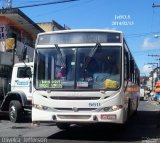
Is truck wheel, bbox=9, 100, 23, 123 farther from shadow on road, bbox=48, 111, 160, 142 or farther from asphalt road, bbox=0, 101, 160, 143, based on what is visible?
shadow on road, bbox=48, 111, 160, 142

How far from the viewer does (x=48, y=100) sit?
13.7 m

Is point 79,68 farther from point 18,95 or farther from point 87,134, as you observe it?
point 18,95

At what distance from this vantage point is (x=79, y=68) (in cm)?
1379

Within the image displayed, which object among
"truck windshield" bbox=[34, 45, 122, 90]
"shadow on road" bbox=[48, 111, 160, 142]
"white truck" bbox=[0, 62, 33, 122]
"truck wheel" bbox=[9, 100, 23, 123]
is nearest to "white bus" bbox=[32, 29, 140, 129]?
"truck windshield" bbox=[34, 45, 122, 90]

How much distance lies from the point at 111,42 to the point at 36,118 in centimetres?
313

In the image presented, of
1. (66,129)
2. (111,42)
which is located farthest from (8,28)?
(111,42)

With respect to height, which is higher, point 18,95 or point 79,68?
point 79,68

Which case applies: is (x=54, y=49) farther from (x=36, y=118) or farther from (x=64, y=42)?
(x=36, y=118)

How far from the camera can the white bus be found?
43.9 feet

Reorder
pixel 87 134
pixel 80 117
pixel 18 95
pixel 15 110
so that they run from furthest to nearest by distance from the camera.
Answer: pixel 18 95, pixel 15 110, pixel 87 134, pixel 80 117

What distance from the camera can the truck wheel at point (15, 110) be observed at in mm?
19250

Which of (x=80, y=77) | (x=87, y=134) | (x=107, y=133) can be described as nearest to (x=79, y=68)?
(x=80, y=77)

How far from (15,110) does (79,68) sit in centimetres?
629

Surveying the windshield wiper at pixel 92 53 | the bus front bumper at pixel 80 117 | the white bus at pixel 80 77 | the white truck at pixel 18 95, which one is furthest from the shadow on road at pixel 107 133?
the white truck at pixel 18 95
